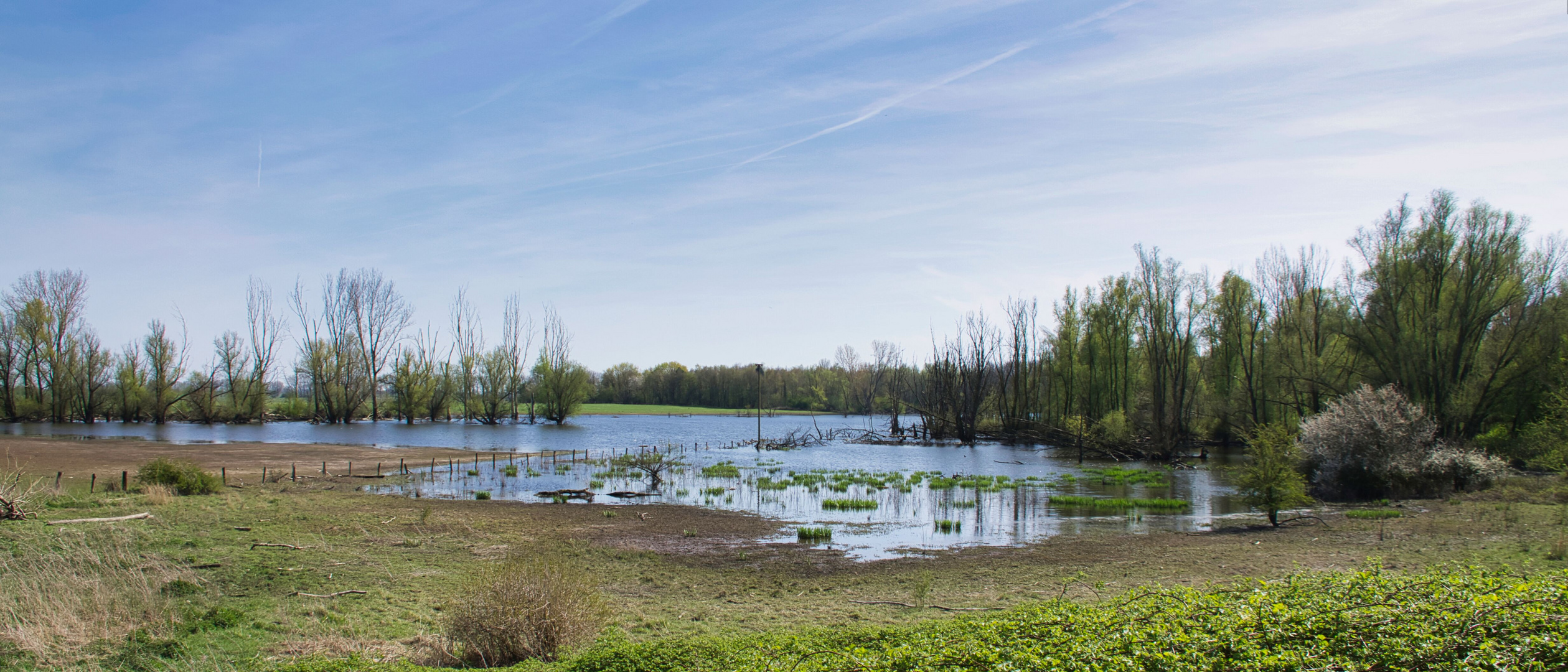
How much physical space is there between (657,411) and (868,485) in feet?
327

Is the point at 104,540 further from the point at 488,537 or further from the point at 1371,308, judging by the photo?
the point at 1371,308

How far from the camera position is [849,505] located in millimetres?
25609

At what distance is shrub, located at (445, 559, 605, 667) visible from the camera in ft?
25.7

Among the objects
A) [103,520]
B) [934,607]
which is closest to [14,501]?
[103,520]

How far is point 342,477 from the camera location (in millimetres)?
32281

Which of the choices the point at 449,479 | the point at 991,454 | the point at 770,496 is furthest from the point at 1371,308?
the point at 449,479

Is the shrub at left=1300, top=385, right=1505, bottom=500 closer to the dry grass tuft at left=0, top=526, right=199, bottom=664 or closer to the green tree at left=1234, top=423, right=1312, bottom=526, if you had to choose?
the green tree at left=1234, top=423, right=1312, bottom=526

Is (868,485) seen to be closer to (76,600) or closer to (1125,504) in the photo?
(1125,504)

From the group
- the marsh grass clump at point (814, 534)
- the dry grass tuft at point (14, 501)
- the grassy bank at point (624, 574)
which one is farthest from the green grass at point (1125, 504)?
the dry grass tuft at point (14, 501)

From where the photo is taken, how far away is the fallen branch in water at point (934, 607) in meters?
10.4

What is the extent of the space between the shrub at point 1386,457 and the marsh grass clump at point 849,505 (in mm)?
15697

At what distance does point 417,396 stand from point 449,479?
63.8m

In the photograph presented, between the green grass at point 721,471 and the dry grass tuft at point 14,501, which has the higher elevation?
the dry grass tuft at point 14,501

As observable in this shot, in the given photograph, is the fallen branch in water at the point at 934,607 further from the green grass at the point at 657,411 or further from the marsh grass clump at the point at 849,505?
the green grass at the point at 657,411
